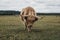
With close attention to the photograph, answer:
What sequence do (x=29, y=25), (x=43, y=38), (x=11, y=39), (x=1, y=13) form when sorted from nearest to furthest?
(x=11, y=39)
(x=43, y=38)
(x=29, y=25)
(x=1, y=13)

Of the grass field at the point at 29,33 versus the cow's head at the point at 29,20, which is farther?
the cow's head at the point at 29,20

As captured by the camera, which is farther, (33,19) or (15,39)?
(33,19)

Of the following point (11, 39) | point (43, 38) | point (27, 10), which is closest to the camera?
point (11, 39)

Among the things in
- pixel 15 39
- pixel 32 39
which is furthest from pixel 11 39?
pixel 32 39

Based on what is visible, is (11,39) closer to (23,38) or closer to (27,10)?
(23,38)

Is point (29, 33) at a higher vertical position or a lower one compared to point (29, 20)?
lower

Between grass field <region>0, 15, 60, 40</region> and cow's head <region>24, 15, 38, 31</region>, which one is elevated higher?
cow's head <region>24, 15, 38, 31</region>

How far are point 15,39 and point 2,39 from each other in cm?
77

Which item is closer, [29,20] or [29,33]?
[29,33]

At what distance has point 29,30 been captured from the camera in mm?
19531

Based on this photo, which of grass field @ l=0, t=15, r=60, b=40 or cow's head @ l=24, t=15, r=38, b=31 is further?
cow's head @ l=24, t=15, r=38, b=31

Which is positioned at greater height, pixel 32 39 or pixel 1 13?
pixel 32 39

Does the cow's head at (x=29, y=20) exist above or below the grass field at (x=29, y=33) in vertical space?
above

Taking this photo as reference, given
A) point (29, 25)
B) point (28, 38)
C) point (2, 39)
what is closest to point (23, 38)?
point (28, 38)
